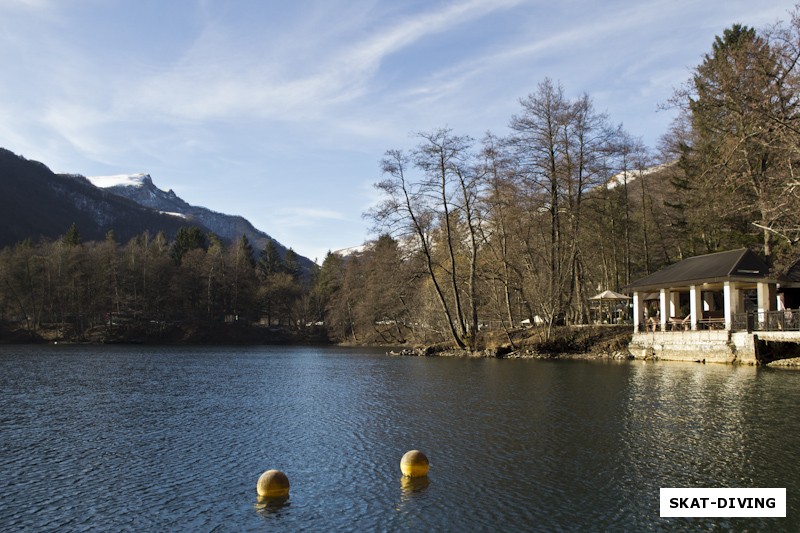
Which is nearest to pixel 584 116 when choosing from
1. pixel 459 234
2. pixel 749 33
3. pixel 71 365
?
pixel 749 33

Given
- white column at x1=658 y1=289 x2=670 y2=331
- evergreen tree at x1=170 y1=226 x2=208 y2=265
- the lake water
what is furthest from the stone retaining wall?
evergreen tree at x1=170 y1=226 x2=208 y2=265

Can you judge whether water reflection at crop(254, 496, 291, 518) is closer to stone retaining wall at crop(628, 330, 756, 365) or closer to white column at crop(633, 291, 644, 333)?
stone retaining wall at crop(628, 330, 756, 365)

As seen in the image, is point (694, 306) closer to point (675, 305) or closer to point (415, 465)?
point (675, 305)

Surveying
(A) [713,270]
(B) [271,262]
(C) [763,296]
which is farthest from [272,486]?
(B) [271,262]

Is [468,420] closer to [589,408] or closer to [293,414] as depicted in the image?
[589,408]

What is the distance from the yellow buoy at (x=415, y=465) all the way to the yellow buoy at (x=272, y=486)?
2.22 m

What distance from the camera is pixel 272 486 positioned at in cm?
963

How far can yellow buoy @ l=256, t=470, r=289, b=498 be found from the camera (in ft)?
31.6

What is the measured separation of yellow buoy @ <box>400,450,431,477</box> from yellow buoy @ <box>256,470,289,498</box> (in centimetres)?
222

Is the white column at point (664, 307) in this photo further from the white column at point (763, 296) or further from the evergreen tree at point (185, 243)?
the evergreen tree at point (185, 243)

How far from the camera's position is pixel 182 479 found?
424 inches

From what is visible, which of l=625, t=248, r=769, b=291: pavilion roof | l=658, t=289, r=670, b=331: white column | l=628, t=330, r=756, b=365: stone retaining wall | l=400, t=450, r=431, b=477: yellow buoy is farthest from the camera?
l=658, t=289, r=670, b=331: white column

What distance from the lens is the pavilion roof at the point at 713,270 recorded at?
31062mm

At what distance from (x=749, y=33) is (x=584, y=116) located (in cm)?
1038
